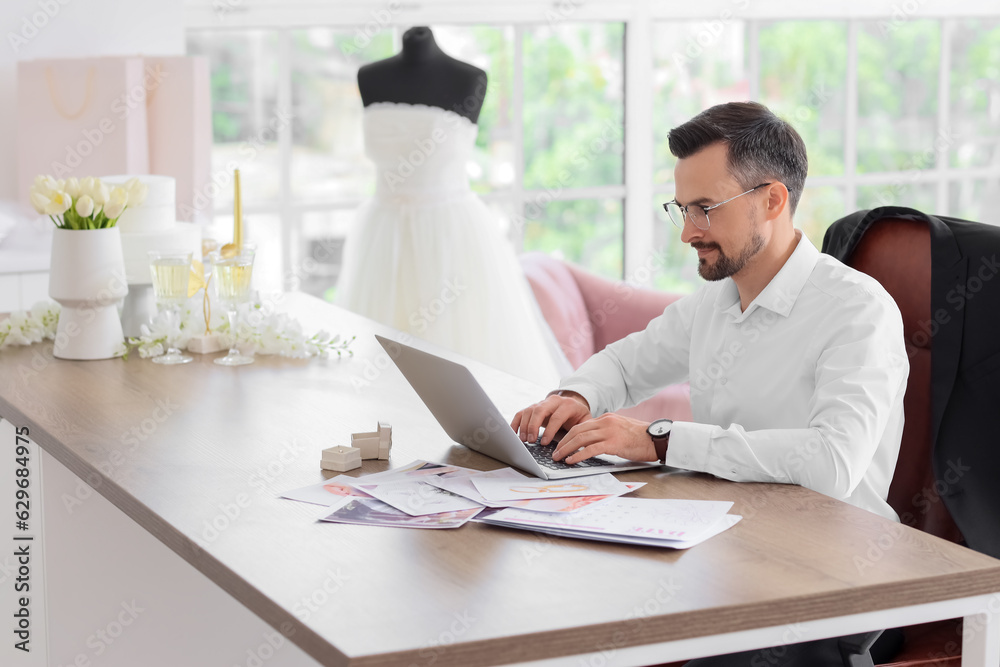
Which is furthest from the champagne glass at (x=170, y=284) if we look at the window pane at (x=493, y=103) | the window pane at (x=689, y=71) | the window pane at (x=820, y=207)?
the window pane at (x=820, y=207)

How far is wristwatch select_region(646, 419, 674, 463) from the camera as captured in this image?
1.52m

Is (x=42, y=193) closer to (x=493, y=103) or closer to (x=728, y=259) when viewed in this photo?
(x=728, y=259)

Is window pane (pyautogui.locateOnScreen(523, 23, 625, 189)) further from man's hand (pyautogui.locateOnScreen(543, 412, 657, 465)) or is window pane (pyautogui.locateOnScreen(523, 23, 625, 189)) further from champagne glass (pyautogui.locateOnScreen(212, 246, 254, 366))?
man's hand (pyautogui.locateOnScreen(543, 412, 657, 465))

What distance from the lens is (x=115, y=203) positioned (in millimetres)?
2146

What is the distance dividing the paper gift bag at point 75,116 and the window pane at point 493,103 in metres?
1.66

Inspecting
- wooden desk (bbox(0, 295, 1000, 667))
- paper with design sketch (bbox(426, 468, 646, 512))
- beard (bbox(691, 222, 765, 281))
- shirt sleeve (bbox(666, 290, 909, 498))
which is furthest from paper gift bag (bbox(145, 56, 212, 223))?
shirt sleeve (bbox(666, 290, 909, 498))

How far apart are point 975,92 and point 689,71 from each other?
5.53 ft

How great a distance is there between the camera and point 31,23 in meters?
3.37

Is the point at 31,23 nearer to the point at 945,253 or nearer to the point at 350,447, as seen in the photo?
the point at 350,447

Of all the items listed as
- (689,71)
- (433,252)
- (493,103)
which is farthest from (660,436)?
(689,71)

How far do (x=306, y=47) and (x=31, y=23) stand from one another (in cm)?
115

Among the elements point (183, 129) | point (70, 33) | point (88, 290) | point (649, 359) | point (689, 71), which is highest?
point (689, 71)

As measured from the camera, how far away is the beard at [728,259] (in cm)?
173

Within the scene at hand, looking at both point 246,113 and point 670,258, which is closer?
point 246,113
